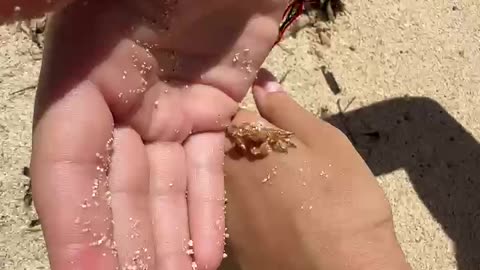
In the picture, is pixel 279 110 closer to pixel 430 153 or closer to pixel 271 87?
pixel 271 87

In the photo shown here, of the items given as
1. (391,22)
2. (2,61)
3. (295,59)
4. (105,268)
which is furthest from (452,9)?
(105,268)

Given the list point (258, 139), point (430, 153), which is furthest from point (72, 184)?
point (430, 153)

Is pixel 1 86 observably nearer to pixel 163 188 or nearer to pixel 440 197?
pixel 163 188

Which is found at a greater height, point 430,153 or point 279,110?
point 279,110

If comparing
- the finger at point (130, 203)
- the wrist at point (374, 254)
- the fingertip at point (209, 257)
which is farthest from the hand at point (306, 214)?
the finger at point (130, 203)

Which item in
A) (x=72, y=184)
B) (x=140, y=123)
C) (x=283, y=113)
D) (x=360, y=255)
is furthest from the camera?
(x=283, y=113)

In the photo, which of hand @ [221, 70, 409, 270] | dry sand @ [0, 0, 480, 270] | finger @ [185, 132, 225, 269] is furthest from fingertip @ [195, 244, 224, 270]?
dry sand @ [0, 0, 480, 270]

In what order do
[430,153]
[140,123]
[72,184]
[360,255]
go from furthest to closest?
[430,153]
[360,255]
[140,123]
[72,184]

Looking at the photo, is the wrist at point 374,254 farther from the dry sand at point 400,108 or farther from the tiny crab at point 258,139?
the dry sand at point 400,108
